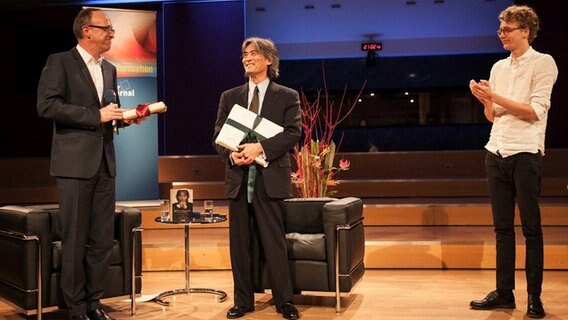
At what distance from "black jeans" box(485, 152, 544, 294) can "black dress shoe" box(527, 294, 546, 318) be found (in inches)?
1.4

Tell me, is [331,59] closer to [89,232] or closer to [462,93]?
[462,93]

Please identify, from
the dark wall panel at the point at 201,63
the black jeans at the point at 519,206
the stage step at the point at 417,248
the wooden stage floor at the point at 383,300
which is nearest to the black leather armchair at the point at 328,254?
the wooden stage floor at the point at 383,300

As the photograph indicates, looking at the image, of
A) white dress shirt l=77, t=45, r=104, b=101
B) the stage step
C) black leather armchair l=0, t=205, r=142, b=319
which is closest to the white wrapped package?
white dress shirt l=77, t=45, r=104, b=101

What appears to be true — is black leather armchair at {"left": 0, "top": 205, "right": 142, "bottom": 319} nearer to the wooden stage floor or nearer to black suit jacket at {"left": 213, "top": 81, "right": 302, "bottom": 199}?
the wooden stage floor

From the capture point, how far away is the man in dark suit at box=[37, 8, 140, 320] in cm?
313

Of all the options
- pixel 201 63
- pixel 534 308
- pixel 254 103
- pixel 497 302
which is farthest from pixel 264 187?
pixel 201 63

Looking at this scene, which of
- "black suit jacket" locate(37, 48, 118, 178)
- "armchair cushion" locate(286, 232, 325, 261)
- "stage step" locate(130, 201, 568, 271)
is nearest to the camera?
"black suit jacket" locate(37, 48, 118, 178)

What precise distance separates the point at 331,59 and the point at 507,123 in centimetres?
586

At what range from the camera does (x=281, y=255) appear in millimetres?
3596

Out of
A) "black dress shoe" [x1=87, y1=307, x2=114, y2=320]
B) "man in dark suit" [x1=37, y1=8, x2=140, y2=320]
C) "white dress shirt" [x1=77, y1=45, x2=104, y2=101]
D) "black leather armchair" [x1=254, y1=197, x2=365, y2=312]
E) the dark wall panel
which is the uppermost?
the dark wall panel

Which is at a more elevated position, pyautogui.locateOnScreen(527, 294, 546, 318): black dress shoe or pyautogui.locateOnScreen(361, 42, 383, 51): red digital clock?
pyautogui.locateOnScreen(361, 42, 383, 51): red digital clock

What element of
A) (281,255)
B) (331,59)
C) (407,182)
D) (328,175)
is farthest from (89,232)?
(331,59)

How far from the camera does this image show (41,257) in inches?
130

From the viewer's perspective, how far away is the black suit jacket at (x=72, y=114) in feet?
10.1
